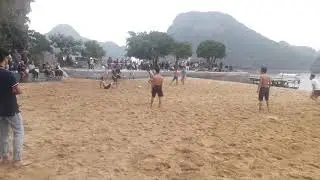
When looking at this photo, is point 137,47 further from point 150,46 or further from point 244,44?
point 244,44

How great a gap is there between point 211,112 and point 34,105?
6144 mm

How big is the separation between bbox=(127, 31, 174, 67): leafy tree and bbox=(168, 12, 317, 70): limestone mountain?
94907 millimetres

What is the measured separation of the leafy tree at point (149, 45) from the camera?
65750mm

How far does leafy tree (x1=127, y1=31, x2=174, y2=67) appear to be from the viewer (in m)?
65.8

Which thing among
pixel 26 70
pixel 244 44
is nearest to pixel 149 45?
pixel 26 70

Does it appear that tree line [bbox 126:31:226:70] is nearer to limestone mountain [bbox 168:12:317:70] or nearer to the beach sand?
the beach sand

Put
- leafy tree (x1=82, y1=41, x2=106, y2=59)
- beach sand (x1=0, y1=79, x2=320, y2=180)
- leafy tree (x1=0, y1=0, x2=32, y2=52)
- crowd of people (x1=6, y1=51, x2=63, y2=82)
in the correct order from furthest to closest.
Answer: leafy tree (x1=82, y1=41, x2=106, y2=59), leafy tree (x1=0, y1=0, x2=32, y2=52), crowd of people (x1=6, y1=51, x2=63, y2=82), beach sand (x1=0, y1=79, x2=320, y2=180)

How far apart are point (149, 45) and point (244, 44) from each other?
11727cm

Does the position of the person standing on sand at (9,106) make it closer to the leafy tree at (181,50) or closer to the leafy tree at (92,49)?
the leafy tree at (181,50)

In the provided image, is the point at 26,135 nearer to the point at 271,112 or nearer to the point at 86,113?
the point at 86,113

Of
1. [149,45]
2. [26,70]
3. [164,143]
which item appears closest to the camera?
[164,143]

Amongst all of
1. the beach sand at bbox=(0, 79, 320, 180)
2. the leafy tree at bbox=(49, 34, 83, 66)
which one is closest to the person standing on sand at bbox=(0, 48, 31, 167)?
the beach sand at bbox=(0, 79, 320, 180)

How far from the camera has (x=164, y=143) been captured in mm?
9352

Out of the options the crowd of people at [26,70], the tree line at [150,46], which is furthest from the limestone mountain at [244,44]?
the crowd of people at [26,70]
